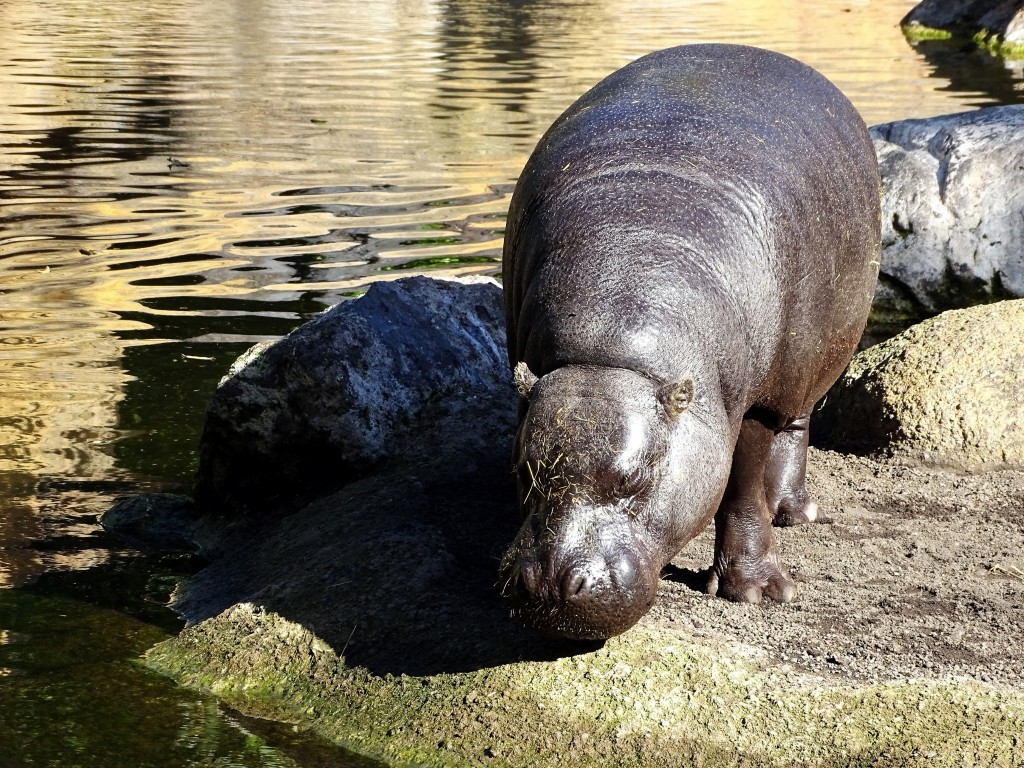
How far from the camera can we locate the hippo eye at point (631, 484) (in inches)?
182

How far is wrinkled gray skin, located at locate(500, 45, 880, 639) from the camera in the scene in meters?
4.61

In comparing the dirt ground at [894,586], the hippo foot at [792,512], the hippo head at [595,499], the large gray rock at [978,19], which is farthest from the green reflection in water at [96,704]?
the large gray rock at [978,19]

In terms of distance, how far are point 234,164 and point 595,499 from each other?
12.9 m

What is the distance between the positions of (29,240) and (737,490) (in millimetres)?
9158

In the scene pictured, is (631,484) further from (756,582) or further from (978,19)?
(978,19)

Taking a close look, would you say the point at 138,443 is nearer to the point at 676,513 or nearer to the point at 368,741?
the point at 368,741

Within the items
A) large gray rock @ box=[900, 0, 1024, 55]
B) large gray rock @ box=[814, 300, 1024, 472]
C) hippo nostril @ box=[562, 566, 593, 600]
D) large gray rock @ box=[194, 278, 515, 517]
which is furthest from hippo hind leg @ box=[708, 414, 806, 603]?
large gray rock @ box=[900, 0, 1024, 55]

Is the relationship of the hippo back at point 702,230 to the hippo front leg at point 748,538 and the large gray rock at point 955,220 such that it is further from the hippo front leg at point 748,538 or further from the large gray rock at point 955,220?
the large gray rock at point 955,220

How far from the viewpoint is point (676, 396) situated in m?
4.75

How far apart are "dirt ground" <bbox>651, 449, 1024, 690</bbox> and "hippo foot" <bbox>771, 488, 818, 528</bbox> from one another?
76mm

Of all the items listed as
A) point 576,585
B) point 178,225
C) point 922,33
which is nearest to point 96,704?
point 576,585

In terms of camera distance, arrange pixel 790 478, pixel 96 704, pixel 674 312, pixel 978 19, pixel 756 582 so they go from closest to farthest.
Result: pixel 674 312
pixel 96 704
pixel 756 582
pixel 790 478
pixel 978 19

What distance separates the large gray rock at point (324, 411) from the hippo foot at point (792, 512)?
1.54m

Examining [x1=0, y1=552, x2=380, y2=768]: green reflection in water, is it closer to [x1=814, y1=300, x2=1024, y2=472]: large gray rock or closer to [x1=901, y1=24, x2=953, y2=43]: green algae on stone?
[x1=814, y1=300, x2=1024, y2=472]: large gray rock
